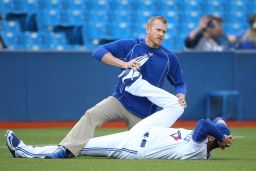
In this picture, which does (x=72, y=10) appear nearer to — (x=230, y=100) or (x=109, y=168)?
(x=230, y=100)

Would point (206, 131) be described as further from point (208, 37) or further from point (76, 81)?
point (208, 37)

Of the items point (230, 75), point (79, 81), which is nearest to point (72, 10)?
point (79, 81)

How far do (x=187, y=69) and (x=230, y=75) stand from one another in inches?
40.9

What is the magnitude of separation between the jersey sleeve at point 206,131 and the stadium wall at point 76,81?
7.93m

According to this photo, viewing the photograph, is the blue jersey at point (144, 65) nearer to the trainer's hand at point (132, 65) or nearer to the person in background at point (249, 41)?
the trainer's hand at point (132, 65)

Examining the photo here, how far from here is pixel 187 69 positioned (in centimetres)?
1667

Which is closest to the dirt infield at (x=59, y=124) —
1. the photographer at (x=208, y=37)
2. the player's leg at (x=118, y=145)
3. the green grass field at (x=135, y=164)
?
the photographer at (x=208, y=37)

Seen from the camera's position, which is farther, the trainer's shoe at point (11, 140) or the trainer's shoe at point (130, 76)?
the trainer's shoe at point (130, 76)

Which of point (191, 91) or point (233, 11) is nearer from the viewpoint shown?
point (191, 91)

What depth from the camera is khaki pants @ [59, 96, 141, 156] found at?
8.64m

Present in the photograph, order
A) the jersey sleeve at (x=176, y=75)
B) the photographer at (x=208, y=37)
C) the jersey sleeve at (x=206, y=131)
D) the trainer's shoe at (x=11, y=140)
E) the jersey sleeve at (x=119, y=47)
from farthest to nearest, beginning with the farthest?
1. the photographer at (x=208, y=37)
2. the jersey sleeve at (x=176, y=75)
3. the jersey sleeve at (x=119, y=47)
4. the trainer's shoe at (x=11, y=140)
5. the jersey sleeve at (x=206, y=131)

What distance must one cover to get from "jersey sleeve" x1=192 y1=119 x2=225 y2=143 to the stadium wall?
26.0ft

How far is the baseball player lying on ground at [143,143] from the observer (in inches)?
338

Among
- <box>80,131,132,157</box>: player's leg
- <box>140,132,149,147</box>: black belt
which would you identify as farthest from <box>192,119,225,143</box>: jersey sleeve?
<box>80,131,132,157</box>: player's leg
